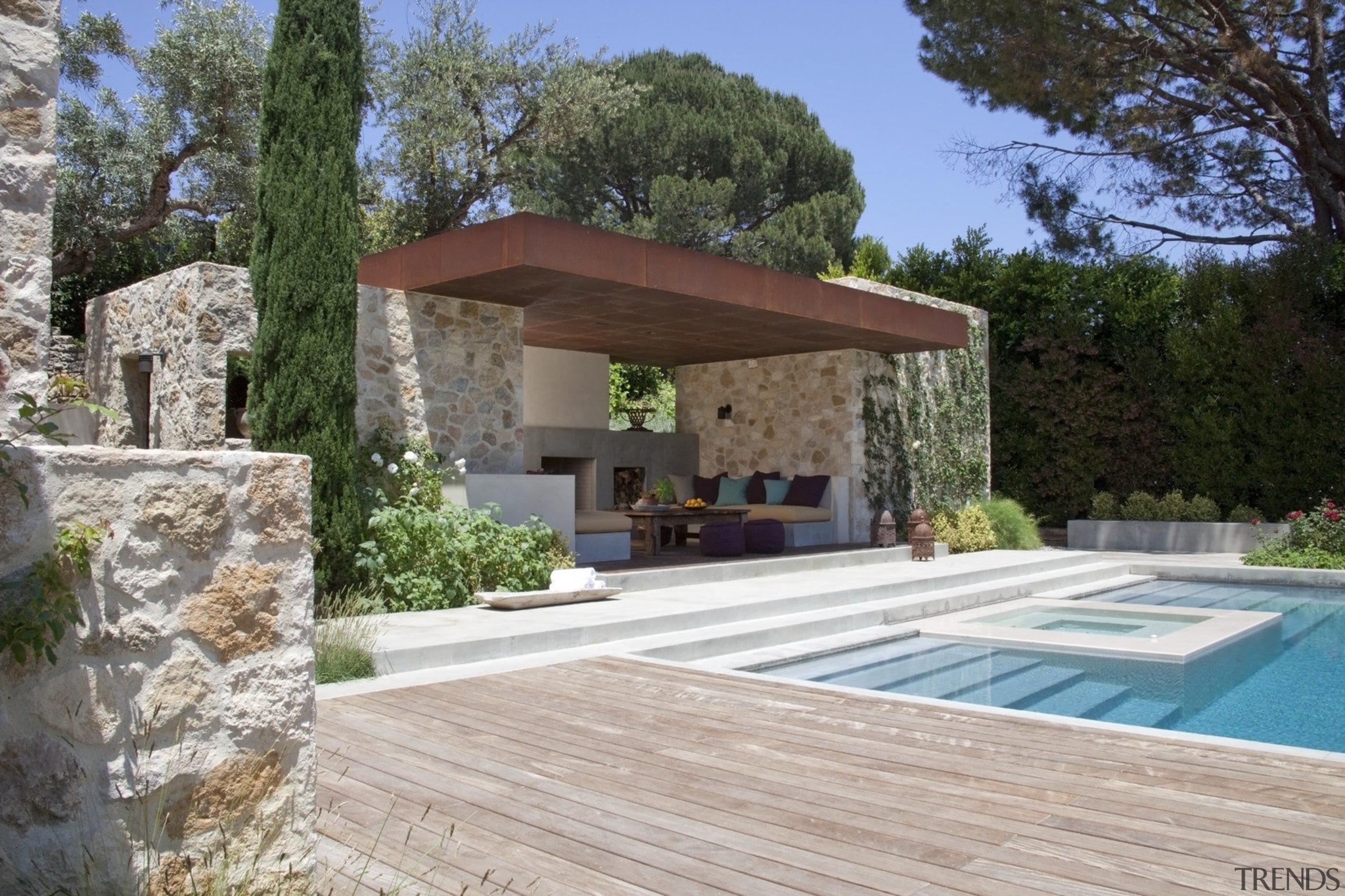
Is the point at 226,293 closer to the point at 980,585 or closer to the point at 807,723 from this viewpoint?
the point at 807,723

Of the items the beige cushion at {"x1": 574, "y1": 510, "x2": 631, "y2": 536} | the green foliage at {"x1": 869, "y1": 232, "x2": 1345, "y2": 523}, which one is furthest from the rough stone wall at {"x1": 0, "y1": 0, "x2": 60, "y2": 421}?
the green foliage at {"x1": 869, "y1": 232, "x2": 1345, "y2": 523}

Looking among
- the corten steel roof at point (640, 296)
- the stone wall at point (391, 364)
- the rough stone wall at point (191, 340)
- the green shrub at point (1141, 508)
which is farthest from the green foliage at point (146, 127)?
the green shrub at point (1141, 508)

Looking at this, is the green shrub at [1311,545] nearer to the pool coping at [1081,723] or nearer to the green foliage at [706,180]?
the pool coping at [1081,723]

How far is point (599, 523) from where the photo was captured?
10.4 meters

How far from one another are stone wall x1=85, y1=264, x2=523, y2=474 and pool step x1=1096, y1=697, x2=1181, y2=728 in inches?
219

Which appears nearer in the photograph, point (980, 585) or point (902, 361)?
point (980, 585)

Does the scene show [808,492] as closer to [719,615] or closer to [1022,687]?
[719,615]

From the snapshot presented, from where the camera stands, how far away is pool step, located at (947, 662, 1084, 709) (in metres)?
5.96

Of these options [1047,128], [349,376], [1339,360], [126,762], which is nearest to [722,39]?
[1047,128]

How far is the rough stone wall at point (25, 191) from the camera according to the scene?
2.16 meters

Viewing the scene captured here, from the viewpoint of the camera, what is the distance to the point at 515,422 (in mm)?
9445

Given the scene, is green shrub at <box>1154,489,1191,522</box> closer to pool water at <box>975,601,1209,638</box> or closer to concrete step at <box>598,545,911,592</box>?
concrete step at <box>598,545,911,592</box>

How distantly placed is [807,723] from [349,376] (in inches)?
177

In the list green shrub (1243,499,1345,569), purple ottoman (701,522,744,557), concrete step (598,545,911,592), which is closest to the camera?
concrete step (598,545,911,592)
